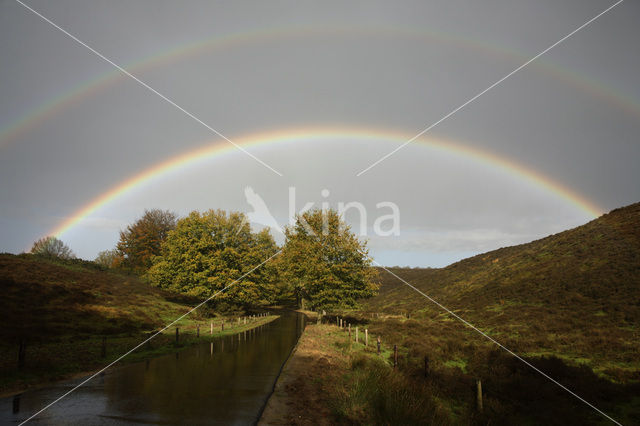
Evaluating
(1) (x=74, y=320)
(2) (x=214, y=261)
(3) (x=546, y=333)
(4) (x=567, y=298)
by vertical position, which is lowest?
(3) (x=546, y=333)

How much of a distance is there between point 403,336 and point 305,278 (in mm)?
12775

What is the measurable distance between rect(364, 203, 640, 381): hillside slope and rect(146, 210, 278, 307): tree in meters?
24.1

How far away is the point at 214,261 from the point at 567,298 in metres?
41.0

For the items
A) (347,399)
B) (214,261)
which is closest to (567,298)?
(347,399)

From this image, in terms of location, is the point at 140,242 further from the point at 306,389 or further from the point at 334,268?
the point at 306,389

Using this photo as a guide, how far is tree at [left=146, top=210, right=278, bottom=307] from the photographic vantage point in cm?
4469

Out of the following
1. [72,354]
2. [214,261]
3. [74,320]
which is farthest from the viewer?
[214,261]

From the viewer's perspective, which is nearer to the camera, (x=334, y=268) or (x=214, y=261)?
(x=334, y=268)

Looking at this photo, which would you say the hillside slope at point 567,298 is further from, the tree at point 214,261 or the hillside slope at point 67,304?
the hillside slope at point 67,304

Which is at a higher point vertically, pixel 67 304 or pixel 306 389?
pixel 67 304

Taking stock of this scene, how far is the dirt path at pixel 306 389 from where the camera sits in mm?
10137

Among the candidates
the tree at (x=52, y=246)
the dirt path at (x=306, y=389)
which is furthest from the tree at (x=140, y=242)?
the dirt path at (x=306, y=389)

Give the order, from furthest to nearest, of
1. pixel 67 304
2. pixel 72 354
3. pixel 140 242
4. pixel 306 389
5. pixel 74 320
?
pixel 140 242 < pixel 67 304 < pixel 74 320 < pixel 72 354 < pixel 306 389

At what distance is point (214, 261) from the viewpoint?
45.2 m
